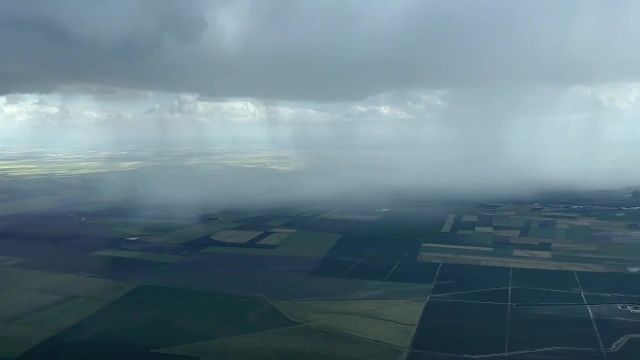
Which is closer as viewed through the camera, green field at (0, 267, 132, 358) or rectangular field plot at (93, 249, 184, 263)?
green field at (0, 267, 132, 358)

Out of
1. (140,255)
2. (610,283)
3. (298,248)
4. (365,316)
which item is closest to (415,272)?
(365,316)

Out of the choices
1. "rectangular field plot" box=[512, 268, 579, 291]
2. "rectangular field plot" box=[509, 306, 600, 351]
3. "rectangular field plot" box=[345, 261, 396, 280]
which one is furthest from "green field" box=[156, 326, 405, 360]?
"rectangular field plot" box=[512, 268, 579, 291]

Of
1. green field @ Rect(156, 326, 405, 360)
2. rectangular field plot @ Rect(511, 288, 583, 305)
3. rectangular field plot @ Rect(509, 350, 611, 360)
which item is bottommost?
rectangular field plot @ Rect(509, 350, 611, 360)

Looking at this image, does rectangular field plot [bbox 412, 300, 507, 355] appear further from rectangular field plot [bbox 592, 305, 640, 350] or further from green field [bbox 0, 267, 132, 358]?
green field [bbox 0, 267, 132, 358]

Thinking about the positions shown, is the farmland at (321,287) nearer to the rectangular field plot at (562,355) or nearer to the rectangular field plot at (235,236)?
the rectangular field plot at (562,355)

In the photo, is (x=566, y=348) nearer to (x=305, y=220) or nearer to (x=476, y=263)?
(x=476, y=263)
